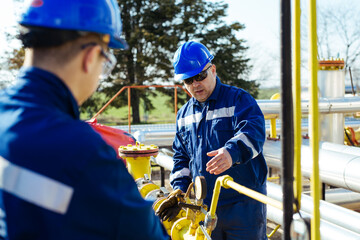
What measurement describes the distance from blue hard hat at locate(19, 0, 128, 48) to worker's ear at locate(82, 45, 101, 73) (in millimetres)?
43

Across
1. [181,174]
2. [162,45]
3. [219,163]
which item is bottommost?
[181,174]

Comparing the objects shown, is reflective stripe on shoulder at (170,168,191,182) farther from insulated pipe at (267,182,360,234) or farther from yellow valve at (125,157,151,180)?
insulated pipe at (267,182,360,234)

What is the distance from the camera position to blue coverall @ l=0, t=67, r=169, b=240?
0.76m

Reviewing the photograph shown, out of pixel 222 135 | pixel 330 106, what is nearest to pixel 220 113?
pixel 222 135

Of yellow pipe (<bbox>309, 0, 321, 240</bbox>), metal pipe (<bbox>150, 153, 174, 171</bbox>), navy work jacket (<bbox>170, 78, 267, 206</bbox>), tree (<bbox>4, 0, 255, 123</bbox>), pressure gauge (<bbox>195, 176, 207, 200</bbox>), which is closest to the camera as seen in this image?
yellow pipe (<bbox>309, 0, 321, 240</bbox>)

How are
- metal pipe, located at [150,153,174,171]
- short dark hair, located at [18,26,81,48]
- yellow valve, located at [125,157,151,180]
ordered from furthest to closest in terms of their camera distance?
metal pipe, located at [150,153,174,171], yellow valve, located at [125,157,151,180], short dark hair, located at [18,26,81,48]

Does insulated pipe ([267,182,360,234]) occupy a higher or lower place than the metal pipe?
lower

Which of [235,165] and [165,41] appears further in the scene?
[165,41]

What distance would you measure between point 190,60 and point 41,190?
5.39 feet

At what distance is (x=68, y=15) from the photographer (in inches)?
33.4

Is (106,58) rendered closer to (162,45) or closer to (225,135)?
(225,135)

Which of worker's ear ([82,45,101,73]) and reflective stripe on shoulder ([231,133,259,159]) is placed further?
reflective stripe on shoulder ([231,133,259,159])

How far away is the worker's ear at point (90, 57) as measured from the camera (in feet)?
2.89

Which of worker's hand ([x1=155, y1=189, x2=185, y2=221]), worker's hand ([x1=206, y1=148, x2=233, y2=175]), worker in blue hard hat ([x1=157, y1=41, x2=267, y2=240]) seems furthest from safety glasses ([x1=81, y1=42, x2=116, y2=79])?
worker in blue hard hat ([x1=157, y1=41, x2=267, y2=240])
